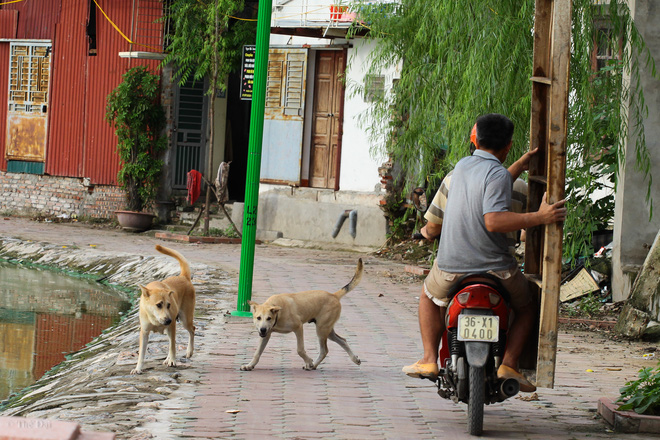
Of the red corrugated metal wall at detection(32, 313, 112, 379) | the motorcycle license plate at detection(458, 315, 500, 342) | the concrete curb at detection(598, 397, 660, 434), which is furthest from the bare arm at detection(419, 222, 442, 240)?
the red corrugated metal wall at detection(32, 313, 112, 379)

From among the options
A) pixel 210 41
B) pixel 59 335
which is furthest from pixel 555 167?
pixel 210 41

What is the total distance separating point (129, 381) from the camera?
6465 mm

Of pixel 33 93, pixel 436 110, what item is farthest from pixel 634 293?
pixel 33 93

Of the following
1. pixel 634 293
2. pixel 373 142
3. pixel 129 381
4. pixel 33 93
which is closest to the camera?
pixel 129 381

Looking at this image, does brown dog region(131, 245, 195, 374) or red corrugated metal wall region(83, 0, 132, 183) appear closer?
brown dog region(131, 245, 195, 374)

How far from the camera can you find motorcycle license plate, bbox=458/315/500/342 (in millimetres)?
4910

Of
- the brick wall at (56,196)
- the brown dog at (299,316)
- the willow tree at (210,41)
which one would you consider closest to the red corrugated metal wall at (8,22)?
the brick wall at (56,196)

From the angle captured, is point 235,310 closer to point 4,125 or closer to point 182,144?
point 182,144

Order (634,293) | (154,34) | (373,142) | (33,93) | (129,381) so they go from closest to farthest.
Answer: (129,381) → (634,293) → (373,142) → (154,34) → (33,93)

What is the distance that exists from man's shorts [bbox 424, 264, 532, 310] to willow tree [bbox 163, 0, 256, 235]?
46.6 feet

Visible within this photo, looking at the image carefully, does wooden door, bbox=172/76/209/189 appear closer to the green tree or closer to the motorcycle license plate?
the green tree

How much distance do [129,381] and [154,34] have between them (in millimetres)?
15311

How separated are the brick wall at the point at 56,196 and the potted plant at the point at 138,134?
726mm

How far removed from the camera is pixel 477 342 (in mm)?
4930
